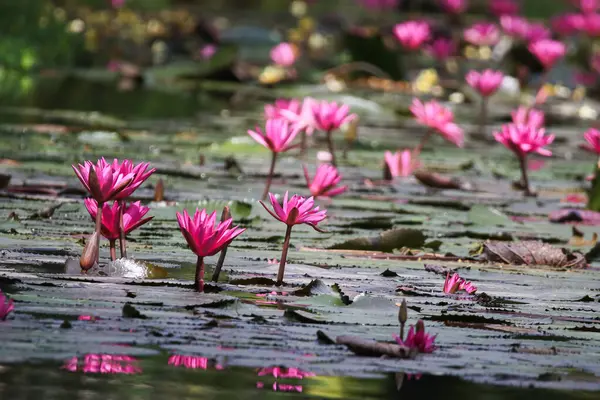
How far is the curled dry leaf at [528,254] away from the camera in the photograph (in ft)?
11.6

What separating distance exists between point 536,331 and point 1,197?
79.2 inches

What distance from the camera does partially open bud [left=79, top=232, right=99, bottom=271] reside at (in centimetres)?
279

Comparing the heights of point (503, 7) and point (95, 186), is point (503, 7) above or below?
above

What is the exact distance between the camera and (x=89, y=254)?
280 centimetres

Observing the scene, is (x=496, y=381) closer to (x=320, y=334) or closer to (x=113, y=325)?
(x=320, y=334)

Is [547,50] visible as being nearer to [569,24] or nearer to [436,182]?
[569,24]

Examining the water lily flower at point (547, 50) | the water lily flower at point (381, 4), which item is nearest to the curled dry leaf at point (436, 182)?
the water lily flower at point (547, 50)

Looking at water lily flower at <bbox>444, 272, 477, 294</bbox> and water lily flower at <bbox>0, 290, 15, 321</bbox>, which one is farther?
water lily flower at <bbox>444, 272, 477, 294</bbox>

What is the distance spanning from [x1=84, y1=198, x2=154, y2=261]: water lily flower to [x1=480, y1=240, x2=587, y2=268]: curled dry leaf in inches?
39.5

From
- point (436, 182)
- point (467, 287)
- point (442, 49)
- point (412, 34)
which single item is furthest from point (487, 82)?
point (467, 287)

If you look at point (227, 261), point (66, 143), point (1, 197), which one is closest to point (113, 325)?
point (227, 261)

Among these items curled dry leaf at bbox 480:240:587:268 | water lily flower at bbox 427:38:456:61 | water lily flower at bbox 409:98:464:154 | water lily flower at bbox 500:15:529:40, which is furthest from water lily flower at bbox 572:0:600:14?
curled dry leaf at bbox 480:240:587:268

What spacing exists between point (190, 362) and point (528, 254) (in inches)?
62.4

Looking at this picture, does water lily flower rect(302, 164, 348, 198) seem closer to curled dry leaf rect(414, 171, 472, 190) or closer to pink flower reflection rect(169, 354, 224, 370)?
curled dry leaf rect(414, 171, 472, 190)
